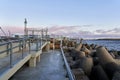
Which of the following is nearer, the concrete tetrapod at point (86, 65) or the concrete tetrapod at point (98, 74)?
the concrete tetrapod at point (98, 74)

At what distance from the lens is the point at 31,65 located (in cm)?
1273

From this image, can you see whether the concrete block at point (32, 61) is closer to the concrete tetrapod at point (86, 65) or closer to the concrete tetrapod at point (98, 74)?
the concrete tetrapod at point (86, 65)

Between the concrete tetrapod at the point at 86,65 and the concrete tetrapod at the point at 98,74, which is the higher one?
the concrete tetrapod at the point at 86,65

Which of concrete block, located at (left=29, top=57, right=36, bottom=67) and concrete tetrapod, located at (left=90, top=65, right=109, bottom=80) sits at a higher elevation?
concrete block, located at (left=29, top=57, right=36, bottom=67)

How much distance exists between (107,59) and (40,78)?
5435 millimetres

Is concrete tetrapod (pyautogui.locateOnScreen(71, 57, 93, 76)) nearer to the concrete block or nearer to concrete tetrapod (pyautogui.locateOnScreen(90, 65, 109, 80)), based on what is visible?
concrete tetrapod (pyautogui.locateOnScreen(90, 65, 109, 80))

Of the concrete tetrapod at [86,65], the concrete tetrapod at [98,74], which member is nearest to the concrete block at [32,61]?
the concrete tetrapod at [86,65]

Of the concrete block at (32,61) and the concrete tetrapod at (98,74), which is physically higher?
the concrete block at (32,61)

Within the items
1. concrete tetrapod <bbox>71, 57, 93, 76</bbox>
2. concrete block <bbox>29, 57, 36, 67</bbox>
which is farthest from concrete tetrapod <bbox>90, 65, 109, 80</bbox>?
concrete block <bbox>29, 57, 36, 67</bbox>

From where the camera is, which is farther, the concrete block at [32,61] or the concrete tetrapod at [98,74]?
the concrete block at [32,61]

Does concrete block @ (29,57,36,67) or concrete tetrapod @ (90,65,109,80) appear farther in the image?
concrete block @ (29,57,36,67)

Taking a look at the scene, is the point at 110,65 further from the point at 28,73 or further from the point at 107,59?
the point at 28,73

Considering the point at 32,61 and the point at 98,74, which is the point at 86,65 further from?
the point at 32,61

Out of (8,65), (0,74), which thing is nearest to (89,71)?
(8,65)
